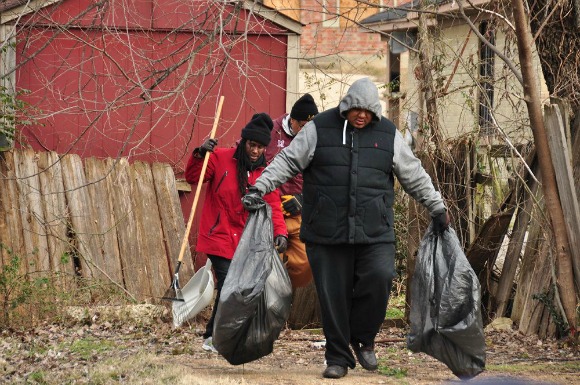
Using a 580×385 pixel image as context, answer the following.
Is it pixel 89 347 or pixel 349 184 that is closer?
pixel 349 184

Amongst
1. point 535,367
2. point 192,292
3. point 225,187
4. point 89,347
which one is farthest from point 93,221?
point 535,367

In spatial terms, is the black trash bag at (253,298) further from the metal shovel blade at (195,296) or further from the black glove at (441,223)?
the metal shovel blade at (195,296)

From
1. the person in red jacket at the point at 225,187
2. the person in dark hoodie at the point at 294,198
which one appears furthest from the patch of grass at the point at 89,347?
the person in dark hoodie at the point at 294,198

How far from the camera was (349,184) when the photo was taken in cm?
662

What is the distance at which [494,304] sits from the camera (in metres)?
9.37

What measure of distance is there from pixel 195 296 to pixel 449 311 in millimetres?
2782

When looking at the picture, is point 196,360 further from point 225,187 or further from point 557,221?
point 557,221

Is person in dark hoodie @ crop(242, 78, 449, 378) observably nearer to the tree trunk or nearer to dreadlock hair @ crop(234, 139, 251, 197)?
dreadlock hair @ crop(234, 139, 251, 197)

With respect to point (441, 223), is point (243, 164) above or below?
above

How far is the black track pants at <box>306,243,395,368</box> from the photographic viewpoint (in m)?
6.76

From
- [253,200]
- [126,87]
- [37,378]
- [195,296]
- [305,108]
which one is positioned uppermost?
[126,87]

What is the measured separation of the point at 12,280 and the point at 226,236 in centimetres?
262

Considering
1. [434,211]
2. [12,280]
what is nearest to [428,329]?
[434,211]

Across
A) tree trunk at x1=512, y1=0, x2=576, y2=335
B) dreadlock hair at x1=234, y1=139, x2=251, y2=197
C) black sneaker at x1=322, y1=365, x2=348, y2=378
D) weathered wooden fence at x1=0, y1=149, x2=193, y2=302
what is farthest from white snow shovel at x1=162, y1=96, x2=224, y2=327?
tree trunk at x1=512, y1=0, x2=576, y2=335
